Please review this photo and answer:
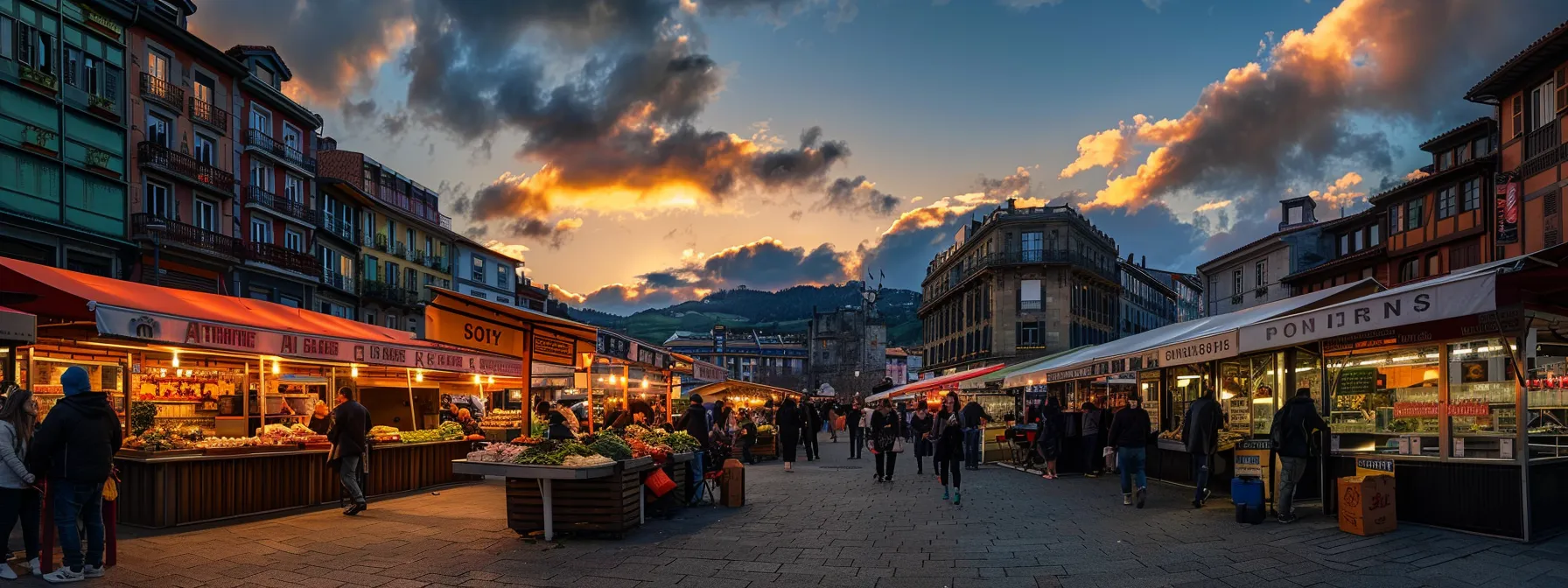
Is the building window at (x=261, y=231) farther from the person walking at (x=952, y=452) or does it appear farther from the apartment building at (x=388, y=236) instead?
the person walking at (x=952, y=452)

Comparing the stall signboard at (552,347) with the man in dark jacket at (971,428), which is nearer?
the stall signboard at (552,347)

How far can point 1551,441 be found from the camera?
9.12m

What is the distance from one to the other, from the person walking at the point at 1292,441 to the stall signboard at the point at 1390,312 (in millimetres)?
1001

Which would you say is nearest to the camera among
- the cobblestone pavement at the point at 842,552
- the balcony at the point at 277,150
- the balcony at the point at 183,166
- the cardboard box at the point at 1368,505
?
the cobblestone pavement at the point at 842,552

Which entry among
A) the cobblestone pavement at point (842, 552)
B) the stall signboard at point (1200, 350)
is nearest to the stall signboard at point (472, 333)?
the cobblestone pavement at point (842, 552)

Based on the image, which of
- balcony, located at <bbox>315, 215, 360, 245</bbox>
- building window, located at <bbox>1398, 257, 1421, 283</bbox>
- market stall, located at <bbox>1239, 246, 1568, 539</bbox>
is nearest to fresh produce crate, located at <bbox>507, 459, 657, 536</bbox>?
market stall, located at <bbox>1239, 246, 1568, 539</bbox>

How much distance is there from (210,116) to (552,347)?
28.9 m

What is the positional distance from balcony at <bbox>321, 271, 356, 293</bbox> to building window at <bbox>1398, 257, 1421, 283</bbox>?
45825 millimetres

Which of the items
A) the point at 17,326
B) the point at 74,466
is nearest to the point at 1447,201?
the point at 74,466

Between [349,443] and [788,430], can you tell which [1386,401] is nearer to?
[349,443]

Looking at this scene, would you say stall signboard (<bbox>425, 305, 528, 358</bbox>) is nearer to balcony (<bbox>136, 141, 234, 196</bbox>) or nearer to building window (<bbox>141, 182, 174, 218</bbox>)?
balcony (<bbox>136, 141, 234, 196</bbox>)

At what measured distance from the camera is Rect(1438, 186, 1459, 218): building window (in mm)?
34250

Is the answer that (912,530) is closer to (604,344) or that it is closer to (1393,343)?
(604,344)

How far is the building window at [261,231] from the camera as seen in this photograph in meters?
35.6
